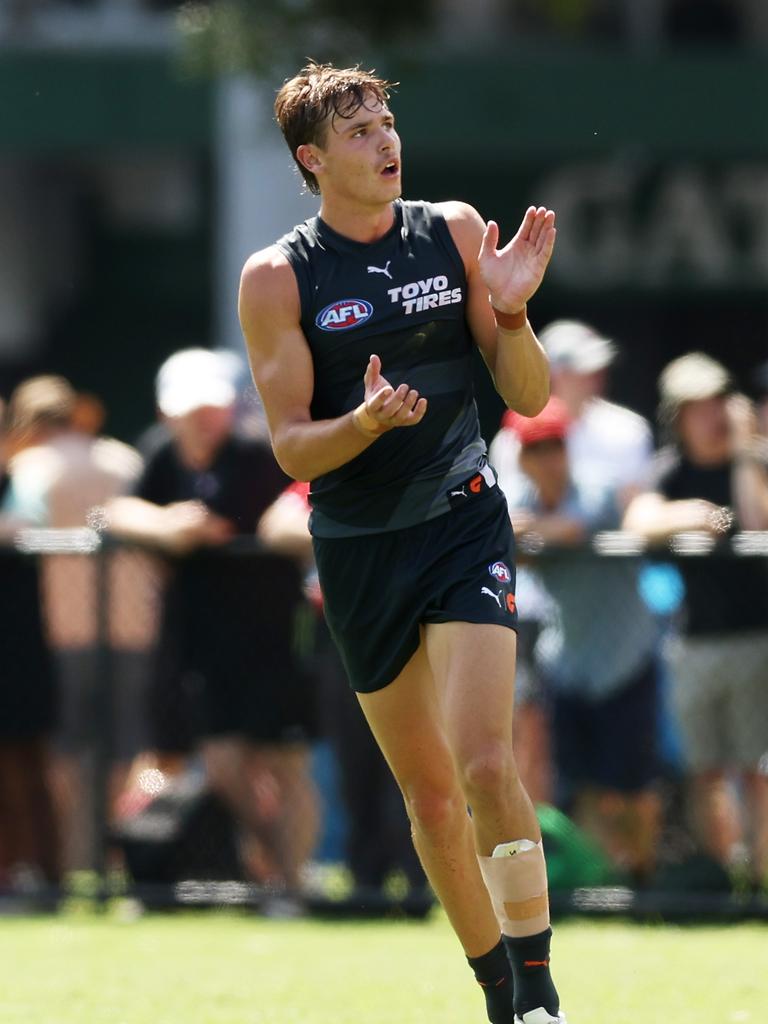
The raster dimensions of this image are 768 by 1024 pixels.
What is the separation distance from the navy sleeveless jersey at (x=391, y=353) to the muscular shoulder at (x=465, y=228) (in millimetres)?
35

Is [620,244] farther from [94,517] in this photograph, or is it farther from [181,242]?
[94,517]

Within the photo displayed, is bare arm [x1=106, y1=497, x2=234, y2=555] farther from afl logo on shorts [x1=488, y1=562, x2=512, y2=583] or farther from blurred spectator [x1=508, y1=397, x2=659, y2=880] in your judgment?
afl logo on shorts [x1=488, y1=562, x2=512, y2=583]

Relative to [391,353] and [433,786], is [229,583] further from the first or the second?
[391,353]

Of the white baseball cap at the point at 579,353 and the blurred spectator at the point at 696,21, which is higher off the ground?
the blurred spectator at the point at 696,21

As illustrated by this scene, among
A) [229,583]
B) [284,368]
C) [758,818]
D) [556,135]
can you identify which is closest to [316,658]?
[229,583]

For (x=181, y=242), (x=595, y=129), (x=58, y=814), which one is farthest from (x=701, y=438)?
(x=181, y=242)

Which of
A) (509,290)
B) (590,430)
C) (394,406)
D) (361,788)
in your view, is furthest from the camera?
(590,430)

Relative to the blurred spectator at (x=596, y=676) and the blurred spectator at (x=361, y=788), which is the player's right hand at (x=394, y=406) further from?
the blurred spectator at (x=361, y=788)

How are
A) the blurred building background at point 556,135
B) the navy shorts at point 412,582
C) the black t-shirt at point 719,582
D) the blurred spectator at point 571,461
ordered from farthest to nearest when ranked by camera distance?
the blurred building background at point 556,135
the blurred spectator at point 571,461
the black t-shirt at point 719,582
the navy shorts at point 412,582

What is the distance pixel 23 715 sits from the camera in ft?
31.5

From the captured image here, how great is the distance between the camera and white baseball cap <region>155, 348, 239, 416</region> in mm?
9227

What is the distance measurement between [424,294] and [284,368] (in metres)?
0.43

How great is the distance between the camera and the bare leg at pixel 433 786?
18.7ft

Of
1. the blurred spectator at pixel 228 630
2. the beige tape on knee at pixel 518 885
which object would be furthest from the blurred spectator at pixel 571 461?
the beige tape on knee at pixel 518 885
